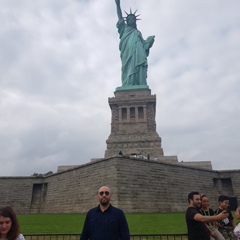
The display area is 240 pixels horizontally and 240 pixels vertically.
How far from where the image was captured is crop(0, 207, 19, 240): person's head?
2881 millimetres

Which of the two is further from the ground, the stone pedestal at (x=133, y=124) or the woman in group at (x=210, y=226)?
the stone pedestal at (x=133, y=124)

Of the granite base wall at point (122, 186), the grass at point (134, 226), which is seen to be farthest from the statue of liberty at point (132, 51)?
the grass at point (134, 226)

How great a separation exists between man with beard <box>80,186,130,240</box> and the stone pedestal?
2802 centimetres

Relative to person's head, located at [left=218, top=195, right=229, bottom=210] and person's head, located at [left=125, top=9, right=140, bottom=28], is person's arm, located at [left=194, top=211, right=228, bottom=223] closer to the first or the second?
person's head, located at [left=218, top=195, right=229, bottom=210]

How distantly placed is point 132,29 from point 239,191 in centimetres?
2836

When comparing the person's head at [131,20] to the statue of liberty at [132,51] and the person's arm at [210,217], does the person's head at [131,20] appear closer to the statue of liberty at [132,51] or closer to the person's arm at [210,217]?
the statue of liberty at [132,51]

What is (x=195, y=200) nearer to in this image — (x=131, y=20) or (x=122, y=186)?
(x=122, y=186)

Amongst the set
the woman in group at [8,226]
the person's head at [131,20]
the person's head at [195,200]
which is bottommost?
the woman in group at [8,226]

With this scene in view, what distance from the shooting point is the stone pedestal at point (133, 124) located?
32.9m

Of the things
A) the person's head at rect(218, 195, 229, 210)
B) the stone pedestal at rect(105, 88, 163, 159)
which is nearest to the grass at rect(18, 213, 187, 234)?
the person's head at rect(218, 195, 229, 210)

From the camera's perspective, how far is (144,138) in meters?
33.7

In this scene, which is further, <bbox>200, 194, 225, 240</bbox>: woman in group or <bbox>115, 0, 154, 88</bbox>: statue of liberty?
<bbox>115, 0, 154, 88</bbox>: statue of liberty

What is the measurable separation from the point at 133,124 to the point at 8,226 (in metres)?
32.9

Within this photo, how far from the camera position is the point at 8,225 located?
2902 millimetres
